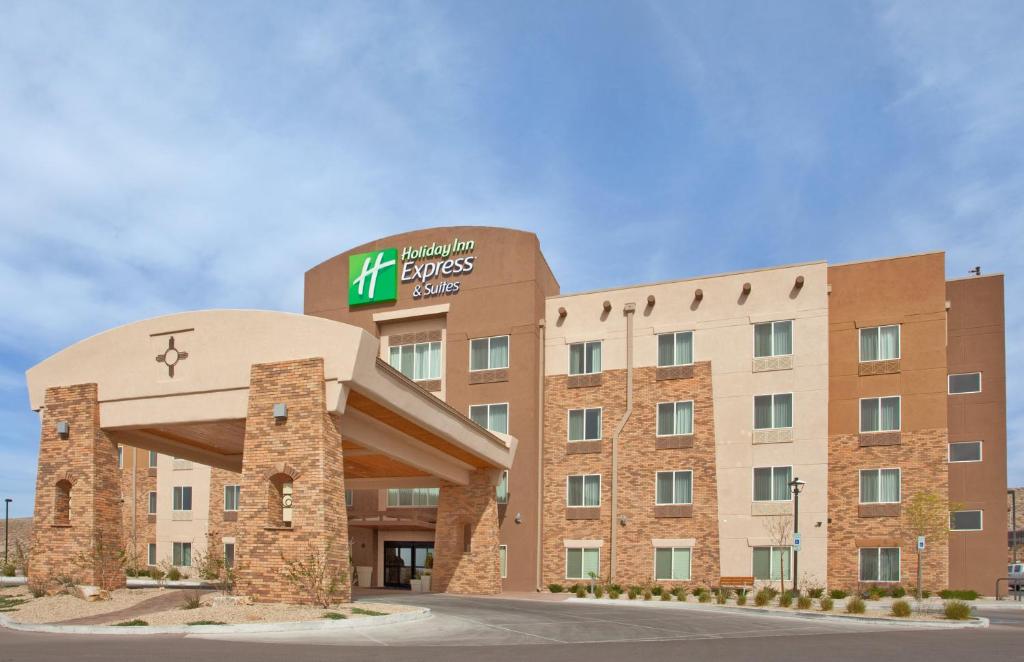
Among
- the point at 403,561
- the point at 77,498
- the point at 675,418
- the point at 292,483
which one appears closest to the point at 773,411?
the point at 675,418

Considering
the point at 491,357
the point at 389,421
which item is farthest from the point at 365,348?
the point at 491,357

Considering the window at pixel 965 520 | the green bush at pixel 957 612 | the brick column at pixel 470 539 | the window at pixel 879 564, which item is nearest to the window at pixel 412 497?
the brick column at pixel 470 539

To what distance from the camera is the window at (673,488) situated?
1474 inches

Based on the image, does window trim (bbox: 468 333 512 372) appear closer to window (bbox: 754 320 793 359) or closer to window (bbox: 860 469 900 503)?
window (bbox: 754 320 793 359)

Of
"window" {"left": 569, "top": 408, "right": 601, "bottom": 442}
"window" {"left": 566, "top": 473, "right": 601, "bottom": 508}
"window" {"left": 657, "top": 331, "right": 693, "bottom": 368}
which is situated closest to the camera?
"window" {"left": 657, "top": 331, "right": 693, "bottom": 368}

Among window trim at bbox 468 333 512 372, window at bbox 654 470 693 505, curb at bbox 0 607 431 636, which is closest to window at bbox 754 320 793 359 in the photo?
window at bbox 654 470 693 505

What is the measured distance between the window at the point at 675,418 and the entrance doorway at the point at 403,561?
12501mm

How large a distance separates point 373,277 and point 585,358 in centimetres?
1118

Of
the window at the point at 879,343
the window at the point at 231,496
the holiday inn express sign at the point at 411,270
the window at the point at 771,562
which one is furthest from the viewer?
the window at the point at 231,496

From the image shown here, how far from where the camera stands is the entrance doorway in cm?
4234

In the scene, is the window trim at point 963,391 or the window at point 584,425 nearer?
the window trim at point 963,391

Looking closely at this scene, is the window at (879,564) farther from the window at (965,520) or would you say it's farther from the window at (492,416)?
the window at (492,416)

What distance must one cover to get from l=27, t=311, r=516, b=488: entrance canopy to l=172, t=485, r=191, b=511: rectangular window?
19.7 metres

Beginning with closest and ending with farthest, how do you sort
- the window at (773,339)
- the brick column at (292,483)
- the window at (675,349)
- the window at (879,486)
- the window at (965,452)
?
1. the brick column at (292,483)
2. the window at (879,486)
3. the window at (773,339)
4. the window at (965,452)
5. the window at (675,349)
